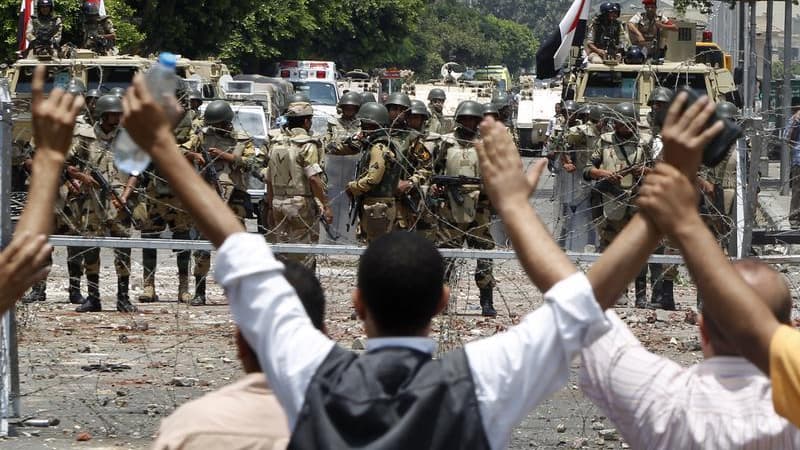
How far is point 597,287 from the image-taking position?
9.59 ft

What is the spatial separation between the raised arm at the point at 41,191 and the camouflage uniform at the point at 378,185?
7.46 m

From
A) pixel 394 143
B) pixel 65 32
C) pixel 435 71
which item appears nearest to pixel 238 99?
pixel 65 32

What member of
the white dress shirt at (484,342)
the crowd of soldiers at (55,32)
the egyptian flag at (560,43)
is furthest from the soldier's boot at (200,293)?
the crowd of soldiers at (55,32)

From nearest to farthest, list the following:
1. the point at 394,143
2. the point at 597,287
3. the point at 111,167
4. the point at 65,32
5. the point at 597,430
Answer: the point at 597,287 → the point at 597,430 → the point at 394,143 → the point at 111,167 → the point at 65,32

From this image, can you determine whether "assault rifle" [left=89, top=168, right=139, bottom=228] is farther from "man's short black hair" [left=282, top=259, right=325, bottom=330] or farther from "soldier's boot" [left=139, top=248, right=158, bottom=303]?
"man's short black hair" [left=282, top=259, right=325, bottom=330]

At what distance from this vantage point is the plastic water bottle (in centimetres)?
281

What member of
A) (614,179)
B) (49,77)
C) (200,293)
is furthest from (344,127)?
(49,77)

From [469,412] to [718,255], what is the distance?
499mm

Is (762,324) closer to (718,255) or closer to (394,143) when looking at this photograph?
(718,255)

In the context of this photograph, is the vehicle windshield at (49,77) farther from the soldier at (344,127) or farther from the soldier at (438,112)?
the soldier at (344,127)

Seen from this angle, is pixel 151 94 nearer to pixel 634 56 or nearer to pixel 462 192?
pixel 462 192

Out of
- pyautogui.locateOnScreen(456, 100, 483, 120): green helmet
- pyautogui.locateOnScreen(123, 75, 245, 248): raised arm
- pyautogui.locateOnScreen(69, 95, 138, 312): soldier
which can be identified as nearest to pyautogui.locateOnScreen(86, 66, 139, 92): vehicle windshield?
pyautogui.locateOnScreen(69, 95, 138, 312): soldier

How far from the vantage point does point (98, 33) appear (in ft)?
66.3

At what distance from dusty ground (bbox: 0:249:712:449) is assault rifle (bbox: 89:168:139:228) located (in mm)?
719
